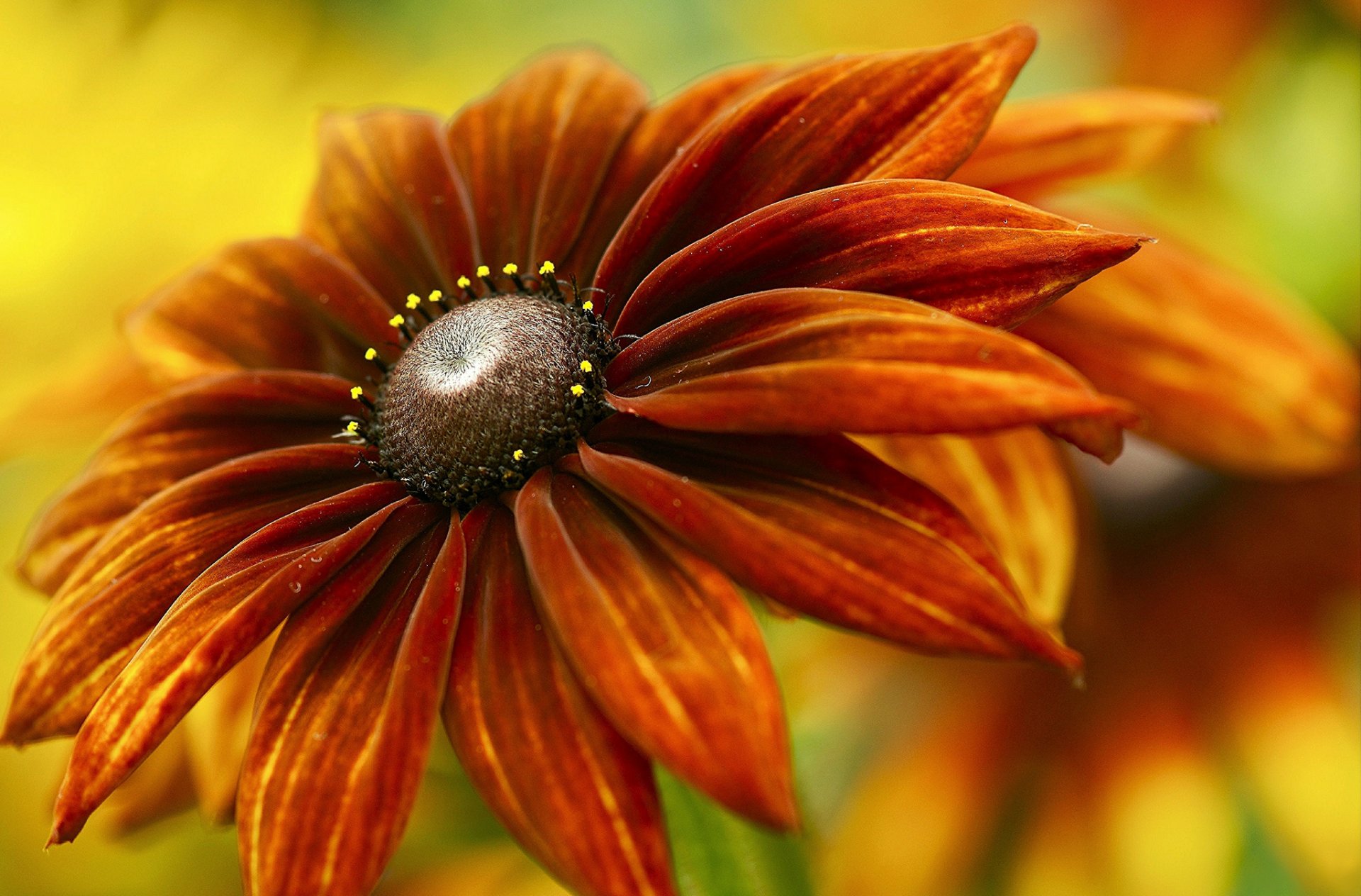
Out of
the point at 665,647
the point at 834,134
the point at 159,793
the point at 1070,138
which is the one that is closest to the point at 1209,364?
the point at 1070,138

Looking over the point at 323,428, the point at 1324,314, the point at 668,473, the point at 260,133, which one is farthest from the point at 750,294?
the point at 260,133

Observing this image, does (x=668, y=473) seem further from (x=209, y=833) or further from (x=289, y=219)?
(x=289, y=219)

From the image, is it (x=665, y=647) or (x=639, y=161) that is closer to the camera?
(x=665, y=647)

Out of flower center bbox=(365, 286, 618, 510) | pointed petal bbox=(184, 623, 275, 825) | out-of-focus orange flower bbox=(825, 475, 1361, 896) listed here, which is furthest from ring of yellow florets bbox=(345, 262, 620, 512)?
out-of-focus orange flower bbox=(825, 475, 1361, 896)

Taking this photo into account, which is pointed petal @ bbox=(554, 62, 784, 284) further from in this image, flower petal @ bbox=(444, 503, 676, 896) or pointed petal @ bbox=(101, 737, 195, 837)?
pointed petal @ bbox=(101, 737, 195, 837)

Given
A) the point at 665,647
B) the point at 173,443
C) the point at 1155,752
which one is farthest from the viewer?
the point at 1155,752

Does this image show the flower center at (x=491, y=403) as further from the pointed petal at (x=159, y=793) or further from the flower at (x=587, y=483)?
the pointed petal at (x=159, y=793)

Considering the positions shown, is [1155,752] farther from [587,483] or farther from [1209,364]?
[587,483]
